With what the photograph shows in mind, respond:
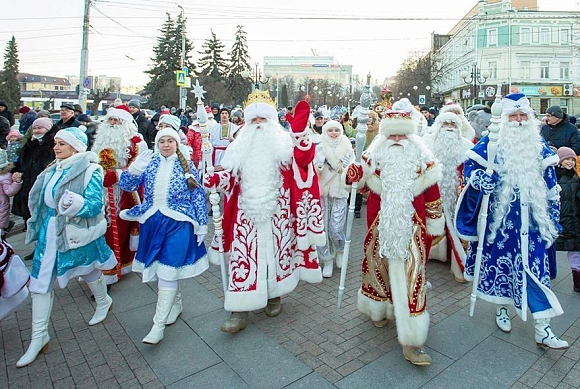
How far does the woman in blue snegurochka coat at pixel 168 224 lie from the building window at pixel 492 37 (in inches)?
2286

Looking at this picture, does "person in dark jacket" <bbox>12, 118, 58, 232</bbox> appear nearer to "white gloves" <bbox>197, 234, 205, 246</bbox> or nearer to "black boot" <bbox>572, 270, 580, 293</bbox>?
"white gloves" <bbox>197, 234, 205, 246</bbox>

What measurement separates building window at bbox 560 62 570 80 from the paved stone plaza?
5661 centimetres

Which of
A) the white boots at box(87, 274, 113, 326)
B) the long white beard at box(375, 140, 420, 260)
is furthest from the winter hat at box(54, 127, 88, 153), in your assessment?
the long white beard at box(375, 140, 420, 260)

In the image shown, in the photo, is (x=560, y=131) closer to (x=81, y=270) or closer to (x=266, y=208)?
(x=266, y=208)

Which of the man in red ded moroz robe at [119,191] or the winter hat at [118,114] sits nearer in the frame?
the man in red ded moroz robe at [119,191]

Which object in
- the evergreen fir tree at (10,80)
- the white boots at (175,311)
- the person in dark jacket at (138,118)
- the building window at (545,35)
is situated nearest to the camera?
the white boots at (175,311)

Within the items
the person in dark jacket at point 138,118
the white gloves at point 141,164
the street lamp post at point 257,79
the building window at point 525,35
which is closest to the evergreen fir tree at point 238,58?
the street lamp post at point 257,79

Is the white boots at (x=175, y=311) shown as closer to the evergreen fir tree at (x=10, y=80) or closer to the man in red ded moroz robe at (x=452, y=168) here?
the man in red ded moroz robe at (x=452, y=168)

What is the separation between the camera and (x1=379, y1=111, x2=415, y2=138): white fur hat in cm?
374

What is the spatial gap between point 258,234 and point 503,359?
241cm

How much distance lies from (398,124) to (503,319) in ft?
7.28

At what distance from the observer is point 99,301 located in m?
4.45

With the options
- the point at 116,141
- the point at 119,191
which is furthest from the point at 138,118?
the point at 119,191

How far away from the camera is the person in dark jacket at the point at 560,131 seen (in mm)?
6684
